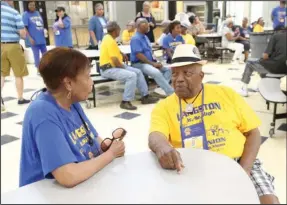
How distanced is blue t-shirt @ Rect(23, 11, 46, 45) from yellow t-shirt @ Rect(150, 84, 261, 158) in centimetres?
509

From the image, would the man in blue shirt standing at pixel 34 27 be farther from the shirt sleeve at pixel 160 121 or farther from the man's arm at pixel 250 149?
the man's arm at pixel 250 149

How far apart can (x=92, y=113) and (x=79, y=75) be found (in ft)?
9.95

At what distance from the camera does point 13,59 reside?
416 centimetres

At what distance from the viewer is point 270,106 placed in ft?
13.5

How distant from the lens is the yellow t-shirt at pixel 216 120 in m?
1.39

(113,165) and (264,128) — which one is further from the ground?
(113,165)

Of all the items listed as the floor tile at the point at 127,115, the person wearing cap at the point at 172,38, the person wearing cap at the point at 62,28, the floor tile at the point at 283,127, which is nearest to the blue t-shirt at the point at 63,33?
the person wearing cap at the point at 62,28

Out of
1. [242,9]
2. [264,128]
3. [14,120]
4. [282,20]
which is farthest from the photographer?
[242,9]

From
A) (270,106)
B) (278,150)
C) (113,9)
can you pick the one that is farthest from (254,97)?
(113,9)

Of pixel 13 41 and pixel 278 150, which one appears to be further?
pixel 13 41

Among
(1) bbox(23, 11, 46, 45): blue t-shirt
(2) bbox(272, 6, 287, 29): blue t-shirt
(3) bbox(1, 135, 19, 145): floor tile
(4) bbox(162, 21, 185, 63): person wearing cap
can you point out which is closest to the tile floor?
(3) bbox(1, 135, 19, 145): floor tile

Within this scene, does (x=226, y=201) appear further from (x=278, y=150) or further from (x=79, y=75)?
(x=278, y=150)

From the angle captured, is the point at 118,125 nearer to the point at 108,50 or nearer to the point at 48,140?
the point at 108,50

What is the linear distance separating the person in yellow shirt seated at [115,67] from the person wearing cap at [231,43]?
4.28 meters
